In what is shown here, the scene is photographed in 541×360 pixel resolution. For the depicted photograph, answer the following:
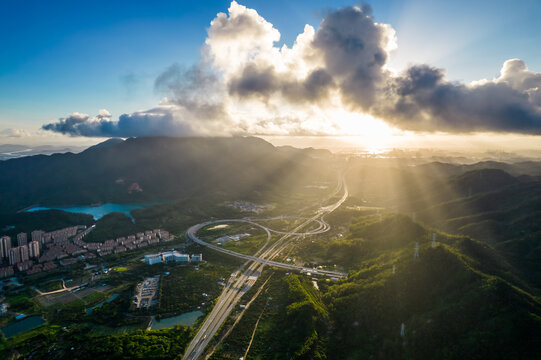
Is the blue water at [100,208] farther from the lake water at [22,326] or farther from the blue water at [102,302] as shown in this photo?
the lake water at [22,326]

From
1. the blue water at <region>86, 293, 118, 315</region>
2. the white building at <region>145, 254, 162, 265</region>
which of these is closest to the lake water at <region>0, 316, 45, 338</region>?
the blue water at <region>86, 293, 118, 315</region>

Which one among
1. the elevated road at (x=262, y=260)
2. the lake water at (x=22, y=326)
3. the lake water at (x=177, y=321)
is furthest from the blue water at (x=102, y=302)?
the elevated road at (x=262, y=260)

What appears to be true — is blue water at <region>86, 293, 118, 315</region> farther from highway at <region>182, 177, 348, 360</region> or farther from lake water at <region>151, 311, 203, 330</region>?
highway at <region>182, 177, 348, 360</region>

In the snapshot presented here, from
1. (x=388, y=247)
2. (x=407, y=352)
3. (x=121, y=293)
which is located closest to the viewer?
(x=407, y=352)

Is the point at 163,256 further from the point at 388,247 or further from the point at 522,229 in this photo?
the point at 522,229

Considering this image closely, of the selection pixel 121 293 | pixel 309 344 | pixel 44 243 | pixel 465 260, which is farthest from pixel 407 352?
pixel 44 243
